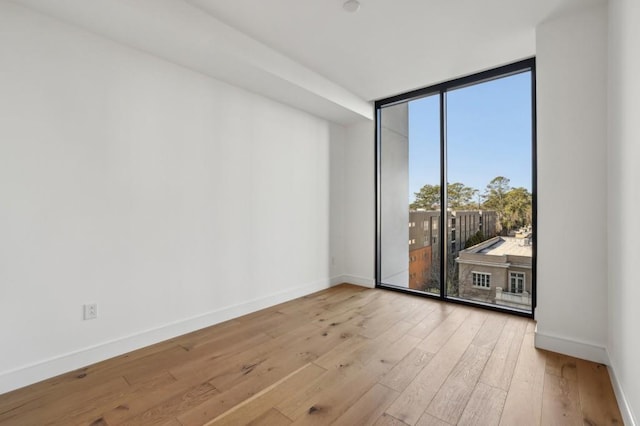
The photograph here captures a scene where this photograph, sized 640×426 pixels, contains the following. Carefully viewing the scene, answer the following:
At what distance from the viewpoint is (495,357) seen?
2238mm

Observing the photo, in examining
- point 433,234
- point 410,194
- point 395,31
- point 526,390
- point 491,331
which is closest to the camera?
point 526,390

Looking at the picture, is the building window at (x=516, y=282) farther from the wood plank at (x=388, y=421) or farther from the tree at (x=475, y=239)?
the wood plank at (x=388, y=421)

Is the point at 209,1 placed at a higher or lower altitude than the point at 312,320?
higher

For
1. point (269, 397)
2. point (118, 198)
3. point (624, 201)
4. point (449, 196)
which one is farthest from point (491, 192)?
point (118, 198)

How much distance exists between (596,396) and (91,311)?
3.36 metres

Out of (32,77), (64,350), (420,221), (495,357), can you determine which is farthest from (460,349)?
(32,77)

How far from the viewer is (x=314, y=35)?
2.62 m

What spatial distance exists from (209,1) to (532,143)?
124 inches

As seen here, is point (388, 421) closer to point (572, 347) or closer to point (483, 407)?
point (483, 407)

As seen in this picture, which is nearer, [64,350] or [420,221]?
[64,350]

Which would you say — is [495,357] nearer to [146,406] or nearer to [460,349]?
[460,349]

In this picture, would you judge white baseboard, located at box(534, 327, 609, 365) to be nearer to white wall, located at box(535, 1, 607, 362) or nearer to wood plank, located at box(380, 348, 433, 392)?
white wall, located at box(535, 1, 607, 362)

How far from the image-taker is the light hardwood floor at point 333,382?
1613 mm

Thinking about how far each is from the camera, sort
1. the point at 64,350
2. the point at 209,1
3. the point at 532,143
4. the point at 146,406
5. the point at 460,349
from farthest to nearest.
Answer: the point at 532,143, the point at 460,349, the point at 209,1, the point at 64,350, the point at 146,406
